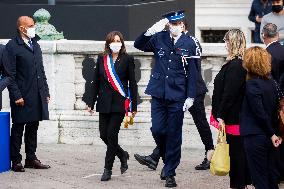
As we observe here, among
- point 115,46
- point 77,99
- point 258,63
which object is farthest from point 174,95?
point 77,99

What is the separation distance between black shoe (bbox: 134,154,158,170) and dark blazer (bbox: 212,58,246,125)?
1951 mm

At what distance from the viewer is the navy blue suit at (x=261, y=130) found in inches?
441

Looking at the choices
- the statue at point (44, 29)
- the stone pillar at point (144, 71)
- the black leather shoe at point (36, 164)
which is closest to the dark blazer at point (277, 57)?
the stone pillar at point (144, 71)

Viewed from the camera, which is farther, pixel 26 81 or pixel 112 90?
pixel 26 81

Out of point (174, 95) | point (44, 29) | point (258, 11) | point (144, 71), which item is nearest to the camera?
point (174, 95)

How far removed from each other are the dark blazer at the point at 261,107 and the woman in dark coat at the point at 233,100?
726 mm

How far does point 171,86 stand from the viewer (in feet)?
42.6

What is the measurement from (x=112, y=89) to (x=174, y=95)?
80 cm

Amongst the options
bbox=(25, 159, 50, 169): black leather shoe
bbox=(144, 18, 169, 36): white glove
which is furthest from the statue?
bbox=(144, 18, 169, 36): white glove

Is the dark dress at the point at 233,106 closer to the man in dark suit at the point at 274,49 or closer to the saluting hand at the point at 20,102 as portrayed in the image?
the man in dark suit at the point at 274,49

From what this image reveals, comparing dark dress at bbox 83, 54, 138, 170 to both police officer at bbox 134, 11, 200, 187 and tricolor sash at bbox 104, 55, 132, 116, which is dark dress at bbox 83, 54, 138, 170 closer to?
tricolor sash at bbox 104, 55, 132, 116

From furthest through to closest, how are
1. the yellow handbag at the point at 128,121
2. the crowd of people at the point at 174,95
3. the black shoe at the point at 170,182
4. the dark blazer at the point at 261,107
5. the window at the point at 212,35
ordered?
1. the window at the point at 212,35
2. the yellow handbag at the point at 128,121
3. the black shoe at the point at 170,182
4. the crowd of people at the point at 174,95
5. the dark blazer at the point at 261,107

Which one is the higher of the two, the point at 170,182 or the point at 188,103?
the point at 188,103

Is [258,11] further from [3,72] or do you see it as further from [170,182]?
[170,182]
